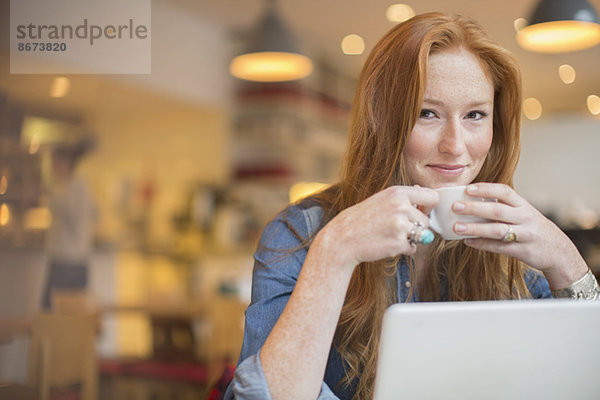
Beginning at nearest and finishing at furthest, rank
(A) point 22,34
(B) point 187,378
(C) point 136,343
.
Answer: (A) point 22,34 → (B) point 187,378 → (C) point 136,343

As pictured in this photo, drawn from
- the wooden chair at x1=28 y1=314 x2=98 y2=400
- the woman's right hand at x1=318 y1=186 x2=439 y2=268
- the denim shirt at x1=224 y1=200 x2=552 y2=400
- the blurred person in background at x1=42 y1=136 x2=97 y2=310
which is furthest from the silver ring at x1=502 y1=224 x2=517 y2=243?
the blurred person in background at x1=42 y1=136 x2=97 y2=310

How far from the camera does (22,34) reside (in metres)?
1.89

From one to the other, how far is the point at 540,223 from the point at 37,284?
8.65 feet

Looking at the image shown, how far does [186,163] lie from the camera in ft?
19.6

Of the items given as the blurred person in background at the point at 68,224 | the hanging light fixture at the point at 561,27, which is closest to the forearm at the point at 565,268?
the hanging light fixture at the point at 561,27

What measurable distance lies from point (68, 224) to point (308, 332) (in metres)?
3.25

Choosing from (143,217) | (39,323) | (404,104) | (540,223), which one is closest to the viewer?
(540,223)

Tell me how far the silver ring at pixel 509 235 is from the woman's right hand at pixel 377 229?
0.15m

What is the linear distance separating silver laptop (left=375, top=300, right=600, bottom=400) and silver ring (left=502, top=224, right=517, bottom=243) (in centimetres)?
19

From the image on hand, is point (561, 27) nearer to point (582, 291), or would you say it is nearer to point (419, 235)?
point (582, 291)

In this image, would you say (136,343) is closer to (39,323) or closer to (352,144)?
(39,323)

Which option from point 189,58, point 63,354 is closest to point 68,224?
point 63,354

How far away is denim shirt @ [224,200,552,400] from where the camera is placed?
85cm

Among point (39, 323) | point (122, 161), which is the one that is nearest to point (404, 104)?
point (39, 323)
